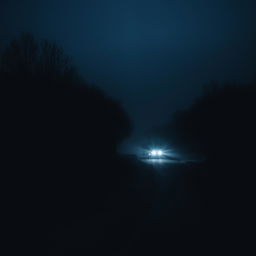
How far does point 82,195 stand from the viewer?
1274 centimetres

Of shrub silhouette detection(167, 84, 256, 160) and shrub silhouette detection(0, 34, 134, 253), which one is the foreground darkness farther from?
shrub silhouette detection(167, 84, 256, 160)

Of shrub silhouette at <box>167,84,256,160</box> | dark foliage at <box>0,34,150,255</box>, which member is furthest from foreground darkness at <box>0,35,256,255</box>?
shrub silhouette at <box>167,84,256,160</box>

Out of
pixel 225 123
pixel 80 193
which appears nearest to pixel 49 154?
pixel 80 193

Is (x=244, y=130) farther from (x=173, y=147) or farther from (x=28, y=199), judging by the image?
(x=173, y=147)

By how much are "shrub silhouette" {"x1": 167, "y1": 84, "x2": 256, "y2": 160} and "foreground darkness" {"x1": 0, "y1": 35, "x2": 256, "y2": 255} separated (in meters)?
2.39

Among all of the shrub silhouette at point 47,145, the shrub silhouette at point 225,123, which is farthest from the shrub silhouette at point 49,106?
the shrub silhouette at point 225,123

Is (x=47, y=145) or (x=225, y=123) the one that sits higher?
(x=225, y=123)

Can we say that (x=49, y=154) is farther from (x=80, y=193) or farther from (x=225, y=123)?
(x=225, y=123)

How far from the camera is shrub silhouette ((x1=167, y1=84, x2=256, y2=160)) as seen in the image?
108 feet

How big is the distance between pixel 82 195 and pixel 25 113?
19.1ft

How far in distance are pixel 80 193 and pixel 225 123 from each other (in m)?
26.4

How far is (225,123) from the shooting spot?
118ft

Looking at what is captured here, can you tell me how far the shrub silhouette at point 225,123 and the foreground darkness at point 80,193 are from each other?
7.84ft

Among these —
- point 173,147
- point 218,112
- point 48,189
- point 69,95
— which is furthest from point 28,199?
point 173,147
